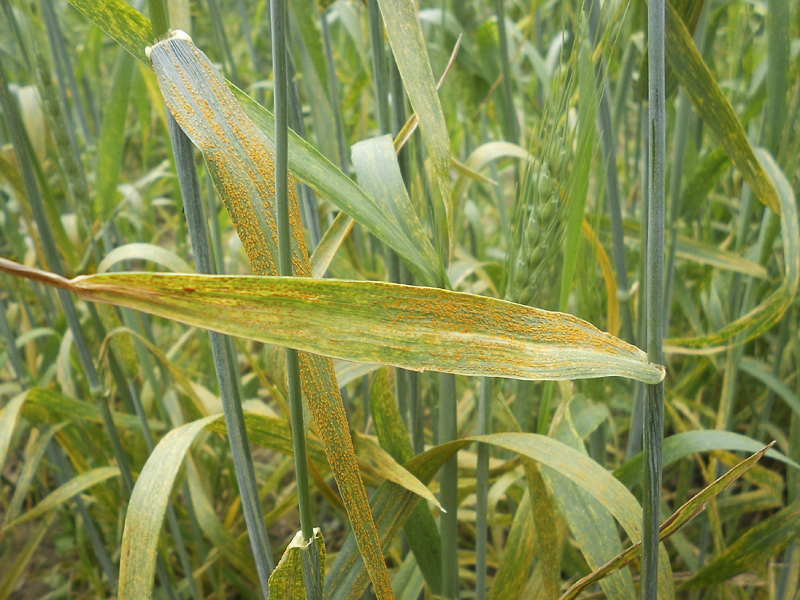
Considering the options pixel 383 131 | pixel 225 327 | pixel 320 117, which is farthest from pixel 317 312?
pixel 320 117

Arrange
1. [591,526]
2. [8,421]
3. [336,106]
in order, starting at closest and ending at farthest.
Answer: [591,526]
[8,421]
[336,106]

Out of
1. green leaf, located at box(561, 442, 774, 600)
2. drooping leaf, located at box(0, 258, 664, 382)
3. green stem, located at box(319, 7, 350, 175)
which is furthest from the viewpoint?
green stem, located at box(319, 7, 350, 175)

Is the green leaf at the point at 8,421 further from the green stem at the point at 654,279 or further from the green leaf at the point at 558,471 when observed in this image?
the green stem at the point at 654,279

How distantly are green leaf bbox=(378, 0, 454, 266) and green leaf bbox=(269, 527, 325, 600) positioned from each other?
21 centimetres

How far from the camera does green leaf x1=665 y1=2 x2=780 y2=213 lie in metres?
0.40

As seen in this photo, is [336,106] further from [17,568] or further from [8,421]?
[17,568]

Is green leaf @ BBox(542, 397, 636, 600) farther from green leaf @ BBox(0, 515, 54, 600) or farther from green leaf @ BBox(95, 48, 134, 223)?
green leaf @ BBox(0, 515, 54, 600)

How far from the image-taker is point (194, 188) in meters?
0.31

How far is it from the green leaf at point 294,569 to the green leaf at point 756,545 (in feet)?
1.28

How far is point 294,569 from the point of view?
11.2 inches

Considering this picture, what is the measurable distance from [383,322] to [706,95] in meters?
0.33

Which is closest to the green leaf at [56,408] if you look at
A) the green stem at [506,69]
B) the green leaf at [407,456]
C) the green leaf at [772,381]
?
the green leaf at [407,456]

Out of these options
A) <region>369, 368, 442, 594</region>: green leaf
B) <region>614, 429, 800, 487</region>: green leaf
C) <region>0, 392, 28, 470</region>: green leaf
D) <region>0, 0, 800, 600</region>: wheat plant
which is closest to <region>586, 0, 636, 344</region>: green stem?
<region>0, 0, 800, 600</region>: wheat plant

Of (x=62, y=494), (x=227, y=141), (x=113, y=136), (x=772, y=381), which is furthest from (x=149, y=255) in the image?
(x=772, y=381)
